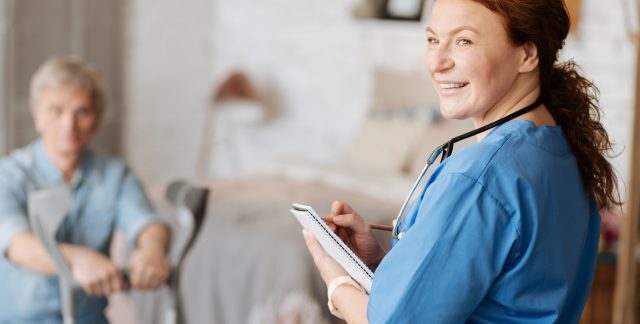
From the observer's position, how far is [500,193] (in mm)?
1309

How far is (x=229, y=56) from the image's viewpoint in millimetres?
7297

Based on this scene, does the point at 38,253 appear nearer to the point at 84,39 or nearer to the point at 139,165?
the point at 84,39

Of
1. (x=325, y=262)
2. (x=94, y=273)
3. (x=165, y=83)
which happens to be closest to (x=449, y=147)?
(x=325, y=262)

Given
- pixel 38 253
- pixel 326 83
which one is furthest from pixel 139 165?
pixel 38 253

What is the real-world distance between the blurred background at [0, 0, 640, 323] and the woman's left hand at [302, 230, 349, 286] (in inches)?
80.6

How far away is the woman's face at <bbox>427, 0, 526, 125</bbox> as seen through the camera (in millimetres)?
1393

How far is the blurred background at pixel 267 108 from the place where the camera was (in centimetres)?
387

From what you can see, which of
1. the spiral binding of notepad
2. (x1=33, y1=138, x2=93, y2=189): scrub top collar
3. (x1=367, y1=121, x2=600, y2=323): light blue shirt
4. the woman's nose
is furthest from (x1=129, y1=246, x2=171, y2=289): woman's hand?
(x1=367, y1=121, x2=600, y2=323): light blue shirt

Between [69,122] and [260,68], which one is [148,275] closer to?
[69,122]

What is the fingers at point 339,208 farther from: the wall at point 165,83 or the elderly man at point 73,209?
the wall at point 165,83

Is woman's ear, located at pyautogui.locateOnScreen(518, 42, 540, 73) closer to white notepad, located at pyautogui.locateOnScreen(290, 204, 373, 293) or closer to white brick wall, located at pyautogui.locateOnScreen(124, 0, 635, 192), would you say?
white notepad, located at pyautogui.locateOnScreen(290, 204, 373, 293)

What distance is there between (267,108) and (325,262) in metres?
5.65

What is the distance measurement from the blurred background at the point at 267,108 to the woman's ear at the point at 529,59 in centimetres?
197

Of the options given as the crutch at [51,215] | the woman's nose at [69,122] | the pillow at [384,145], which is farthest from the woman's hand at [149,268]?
the pillow at [384,145]
